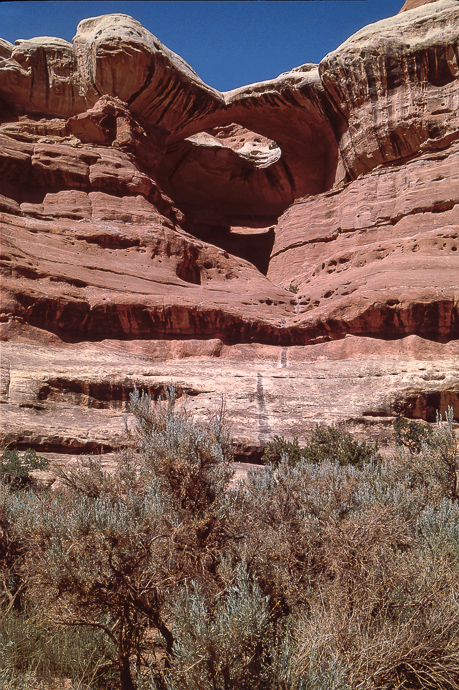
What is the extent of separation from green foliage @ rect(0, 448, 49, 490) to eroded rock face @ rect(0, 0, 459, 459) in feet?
2.40

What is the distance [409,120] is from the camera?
19.8 metres

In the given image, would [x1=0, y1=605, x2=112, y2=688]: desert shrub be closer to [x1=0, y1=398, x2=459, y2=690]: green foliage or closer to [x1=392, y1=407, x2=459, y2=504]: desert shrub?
[x1=0, y1=398, x2=459, y2=690]: green foliage

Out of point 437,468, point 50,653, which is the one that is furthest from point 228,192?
point 50,653

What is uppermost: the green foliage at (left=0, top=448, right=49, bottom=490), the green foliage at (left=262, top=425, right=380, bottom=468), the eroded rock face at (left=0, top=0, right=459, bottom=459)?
the eroded rock face at (left=0, top=0, right=459, bottom=459)

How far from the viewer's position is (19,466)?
32.0 ft

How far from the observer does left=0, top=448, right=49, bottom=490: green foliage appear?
910 cm

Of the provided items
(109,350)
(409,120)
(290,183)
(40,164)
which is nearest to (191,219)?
(290,183)

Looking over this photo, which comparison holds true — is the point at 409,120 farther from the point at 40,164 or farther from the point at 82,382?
the point at 82,382

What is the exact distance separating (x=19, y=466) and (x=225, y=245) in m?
19.5

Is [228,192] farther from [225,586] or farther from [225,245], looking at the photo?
[225,586]

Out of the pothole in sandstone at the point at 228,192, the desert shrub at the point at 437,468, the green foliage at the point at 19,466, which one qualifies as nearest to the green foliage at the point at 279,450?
the desert shrub at the point at 437,468

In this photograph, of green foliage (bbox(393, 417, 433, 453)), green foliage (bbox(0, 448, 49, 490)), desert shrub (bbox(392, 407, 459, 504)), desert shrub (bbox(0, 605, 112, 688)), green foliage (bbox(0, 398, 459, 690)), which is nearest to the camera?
green foliage (bbox(0, 398, 459, 690))

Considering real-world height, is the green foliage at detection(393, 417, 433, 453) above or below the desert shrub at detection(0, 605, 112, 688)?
above

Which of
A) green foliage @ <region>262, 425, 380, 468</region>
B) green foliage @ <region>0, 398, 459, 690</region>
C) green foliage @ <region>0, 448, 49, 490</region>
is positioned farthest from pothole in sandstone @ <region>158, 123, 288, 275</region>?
green foliage @ <region>0, 398, 459, 690</region>
